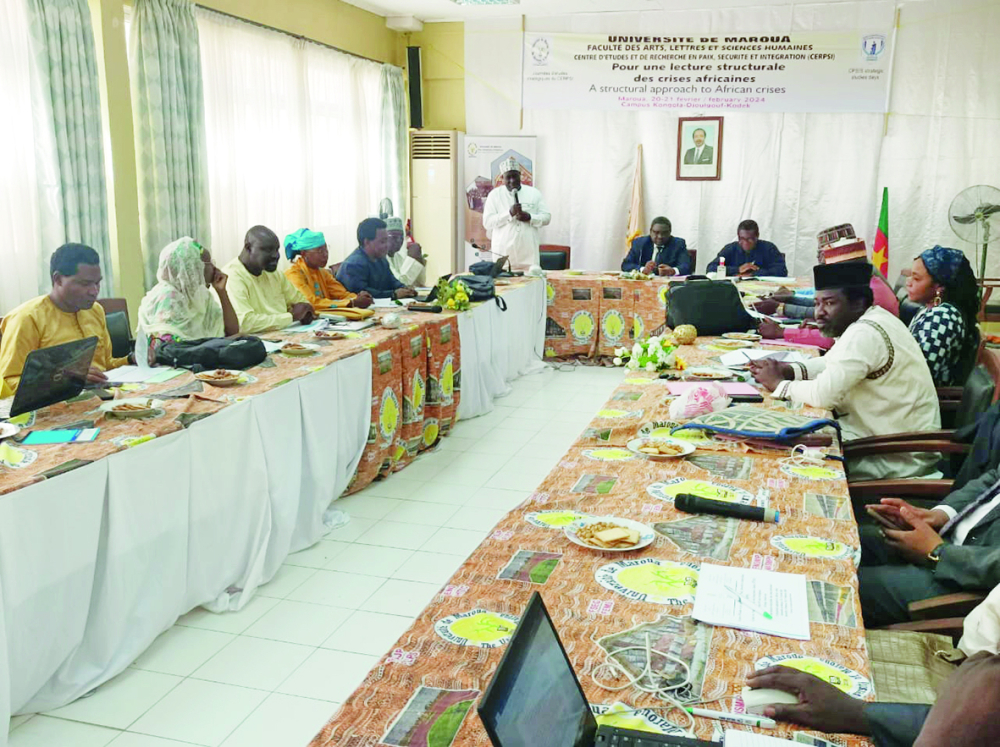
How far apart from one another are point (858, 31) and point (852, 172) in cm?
126

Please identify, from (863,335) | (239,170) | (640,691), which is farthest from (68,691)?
(239,170)

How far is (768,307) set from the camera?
5137 millimetres

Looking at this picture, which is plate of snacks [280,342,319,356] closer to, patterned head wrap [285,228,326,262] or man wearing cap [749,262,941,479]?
patterned head wrap [285,228,326,262]

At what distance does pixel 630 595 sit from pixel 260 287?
11.0 ft

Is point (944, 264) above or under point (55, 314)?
above

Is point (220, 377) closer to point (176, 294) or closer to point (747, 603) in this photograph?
point (176, 294)

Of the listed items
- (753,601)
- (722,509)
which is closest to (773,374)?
(722,509)

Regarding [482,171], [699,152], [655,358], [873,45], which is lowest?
[655,358]

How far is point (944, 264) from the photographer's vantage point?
339cm

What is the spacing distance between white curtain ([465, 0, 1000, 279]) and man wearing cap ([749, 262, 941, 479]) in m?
5.63

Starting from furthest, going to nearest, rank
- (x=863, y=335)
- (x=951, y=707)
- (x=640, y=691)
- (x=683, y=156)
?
(x=683, y=156)
(x=863, y=335)
(x=640, y=691)
(x=951, y=707)

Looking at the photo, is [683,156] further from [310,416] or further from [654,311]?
[310,416]

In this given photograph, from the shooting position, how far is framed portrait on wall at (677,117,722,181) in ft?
27.1

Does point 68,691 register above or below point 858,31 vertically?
below
